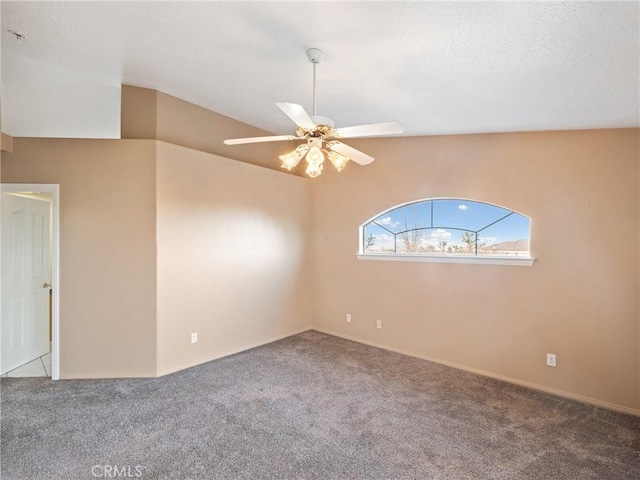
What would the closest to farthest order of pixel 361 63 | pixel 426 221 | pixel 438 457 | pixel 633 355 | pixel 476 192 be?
pixel 438 457
pixel 361 63
pixel 633 355
pixel 476 192
pixel 426 221

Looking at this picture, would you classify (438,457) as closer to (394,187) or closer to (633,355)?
(633,355)

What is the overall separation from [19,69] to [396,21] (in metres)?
3.48

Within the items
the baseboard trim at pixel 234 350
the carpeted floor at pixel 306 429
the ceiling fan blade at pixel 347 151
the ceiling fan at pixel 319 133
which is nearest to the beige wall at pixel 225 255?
the baseboard trim at pixel 234 350

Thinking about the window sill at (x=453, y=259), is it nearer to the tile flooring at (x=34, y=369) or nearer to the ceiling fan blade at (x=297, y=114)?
the ceiling fan blade at (x=297, y=114)

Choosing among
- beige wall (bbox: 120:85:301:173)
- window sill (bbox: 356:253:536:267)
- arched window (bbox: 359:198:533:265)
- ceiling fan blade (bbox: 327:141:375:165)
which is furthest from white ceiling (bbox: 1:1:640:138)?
window sill (bbox: 356:253:536:267)

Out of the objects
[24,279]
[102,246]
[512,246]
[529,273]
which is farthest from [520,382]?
[24,279]

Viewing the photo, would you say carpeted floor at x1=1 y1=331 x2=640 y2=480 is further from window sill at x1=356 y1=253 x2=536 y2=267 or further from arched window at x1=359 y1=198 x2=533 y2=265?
arched window at x1=359 y1=198 x2=533 y2=265

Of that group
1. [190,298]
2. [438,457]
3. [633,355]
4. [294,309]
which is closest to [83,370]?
[190,298]

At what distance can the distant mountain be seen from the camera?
3512 mm

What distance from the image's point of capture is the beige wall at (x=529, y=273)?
2.96 metres

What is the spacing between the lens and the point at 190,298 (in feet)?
12.3

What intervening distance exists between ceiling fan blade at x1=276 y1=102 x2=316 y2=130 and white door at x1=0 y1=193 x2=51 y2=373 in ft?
12.0

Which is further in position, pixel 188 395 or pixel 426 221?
pixel 426 221

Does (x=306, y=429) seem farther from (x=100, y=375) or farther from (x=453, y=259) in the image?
(x=453, y=259)
